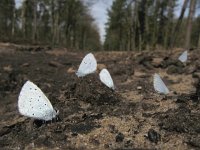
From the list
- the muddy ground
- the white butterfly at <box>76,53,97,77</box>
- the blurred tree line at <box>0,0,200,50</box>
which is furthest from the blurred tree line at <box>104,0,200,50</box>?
the white butterfly at <box>76,53,97,77</box>

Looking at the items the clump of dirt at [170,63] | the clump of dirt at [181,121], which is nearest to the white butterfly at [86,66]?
the clump of dirt at [181,121]

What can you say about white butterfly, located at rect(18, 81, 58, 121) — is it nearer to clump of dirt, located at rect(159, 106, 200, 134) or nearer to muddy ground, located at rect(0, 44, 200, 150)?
muddy ground, located at rect(0, 44, 200, 150)

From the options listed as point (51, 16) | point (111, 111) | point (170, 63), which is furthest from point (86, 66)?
point (51, 16)

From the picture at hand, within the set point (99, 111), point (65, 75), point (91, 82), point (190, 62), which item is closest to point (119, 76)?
point (65, 75)

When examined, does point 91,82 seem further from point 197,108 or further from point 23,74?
point 23,74

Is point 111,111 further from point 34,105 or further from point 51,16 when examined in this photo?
point 51,16

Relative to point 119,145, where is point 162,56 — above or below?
above

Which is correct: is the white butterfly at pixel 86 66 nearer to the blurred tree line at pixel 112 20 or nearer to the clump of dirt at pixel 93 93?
the clump of dirt at pixel 93 93
